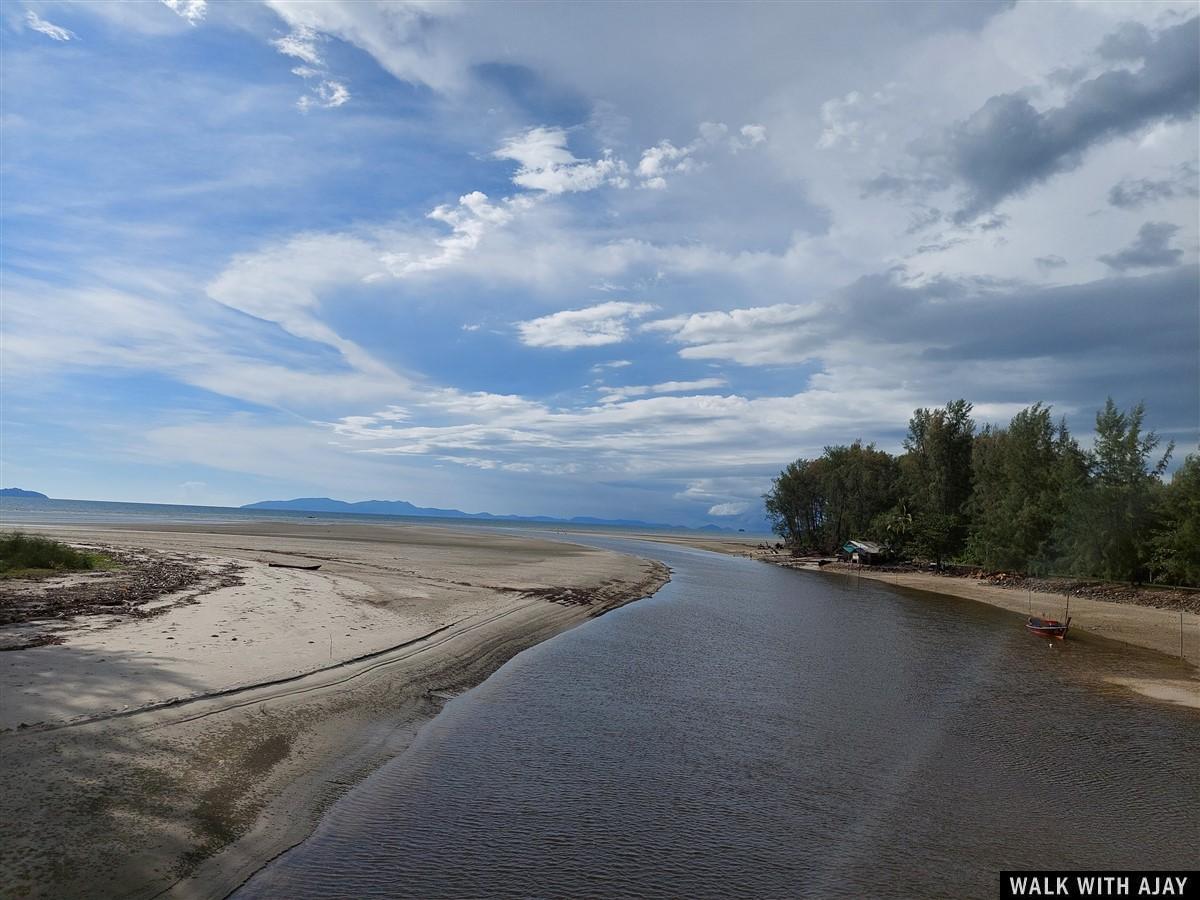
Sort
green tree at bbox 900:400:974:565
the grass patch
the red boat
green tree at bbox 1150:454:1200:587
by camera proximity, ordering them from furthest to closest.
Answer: green tree at bbox 900:400:974:565, green tree at bbox 1150:454:1200:587, the red boat, the grass patch

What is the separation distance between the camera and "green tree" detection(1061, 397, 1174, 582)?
45.4 meters

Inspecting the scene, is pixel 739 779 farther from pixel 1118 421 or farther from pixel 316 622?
pixel 1118 421

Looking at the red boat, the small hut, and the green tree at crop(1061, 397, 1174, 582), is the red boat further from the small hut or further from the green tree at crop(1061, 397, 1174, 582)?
the small hut

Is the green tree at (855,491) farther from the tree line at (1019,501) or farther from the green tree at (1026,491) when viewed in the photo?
the green tree at (1026,491)

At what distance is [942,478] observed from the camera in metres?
75.1

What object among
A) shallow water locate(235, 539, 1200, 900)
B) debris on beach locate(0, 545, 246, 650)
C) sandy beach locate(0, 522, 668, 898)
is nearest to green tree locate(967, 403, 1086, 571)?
shallow water locate(235, 539, 1200, 900)

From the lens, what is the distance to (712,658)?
74.7 ft

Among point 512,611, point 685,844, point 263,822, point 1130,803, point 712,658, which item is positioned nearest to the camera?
point 263,822

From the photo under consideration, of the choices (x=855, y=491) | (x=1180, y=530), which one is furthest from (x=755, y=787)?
(x=855, y=491)

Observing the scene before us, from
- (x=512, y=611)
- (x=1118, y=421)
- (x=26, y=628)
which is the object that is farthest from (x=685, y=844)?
(x=1118, y=421)

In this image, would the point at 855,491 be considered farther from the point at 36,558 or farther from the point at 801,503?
the point at 36,558

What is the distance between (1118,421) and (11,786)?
197 ft

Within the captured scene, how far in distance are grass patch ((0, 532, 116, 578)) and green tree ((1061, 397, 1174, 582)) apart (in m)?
58.0

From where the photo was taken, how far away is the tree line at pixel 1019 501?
44594 millimetres
